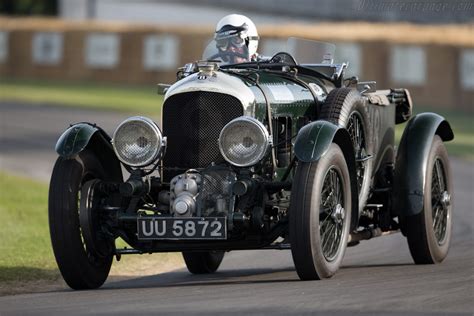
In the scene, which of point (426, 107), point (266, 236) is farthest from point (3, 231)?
point (426, 107)

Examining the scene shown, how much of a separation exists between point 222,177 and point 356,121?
59.1 inches

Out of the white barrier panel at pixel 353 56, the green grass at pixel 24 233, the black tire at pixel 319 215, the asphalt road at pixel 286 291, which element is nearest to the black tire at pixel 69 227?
the asphalt road at pixel 286 291

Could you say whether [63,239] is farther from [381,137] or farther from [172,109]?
[381,137]

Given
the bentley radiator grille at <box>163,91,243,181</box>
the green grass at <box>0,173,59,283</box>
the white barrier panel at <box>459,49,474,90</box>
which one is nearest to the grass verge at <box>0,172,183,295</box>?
the green grass at <box>0,173,59,283</box>

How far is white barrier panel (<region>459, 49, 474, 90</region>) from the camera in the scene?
1257 inches

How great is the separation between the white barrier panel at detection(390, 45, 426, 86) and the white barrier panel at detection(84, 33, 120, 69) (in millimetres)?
9993

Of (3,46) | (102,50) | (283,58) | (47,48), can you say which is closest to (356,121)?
(283,58)

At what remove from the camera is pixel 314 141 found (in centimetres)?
842

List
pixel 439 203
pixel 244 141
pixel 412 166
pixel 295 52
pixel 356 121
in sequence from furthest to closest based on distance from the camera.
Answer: pixel 295 52
pixel 439 203
pixel 412 166
pixel 356 121
pixel 244 141

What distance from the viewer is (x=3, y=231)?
12695 mm

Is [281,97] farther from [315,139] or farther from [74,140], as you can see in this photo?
[74,140]

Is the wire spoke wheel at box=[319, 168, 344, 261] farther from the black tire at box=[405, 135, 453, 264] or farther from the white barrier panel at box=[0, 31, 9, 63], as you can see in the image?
the white barrier panel at box=[0, 31, 9, 63]

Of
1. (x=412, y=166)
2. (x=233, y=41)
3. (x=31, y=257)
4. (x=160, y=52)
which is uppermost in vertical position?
(x=233, y=41)

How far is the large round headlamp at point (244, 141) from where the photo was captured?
848cm
